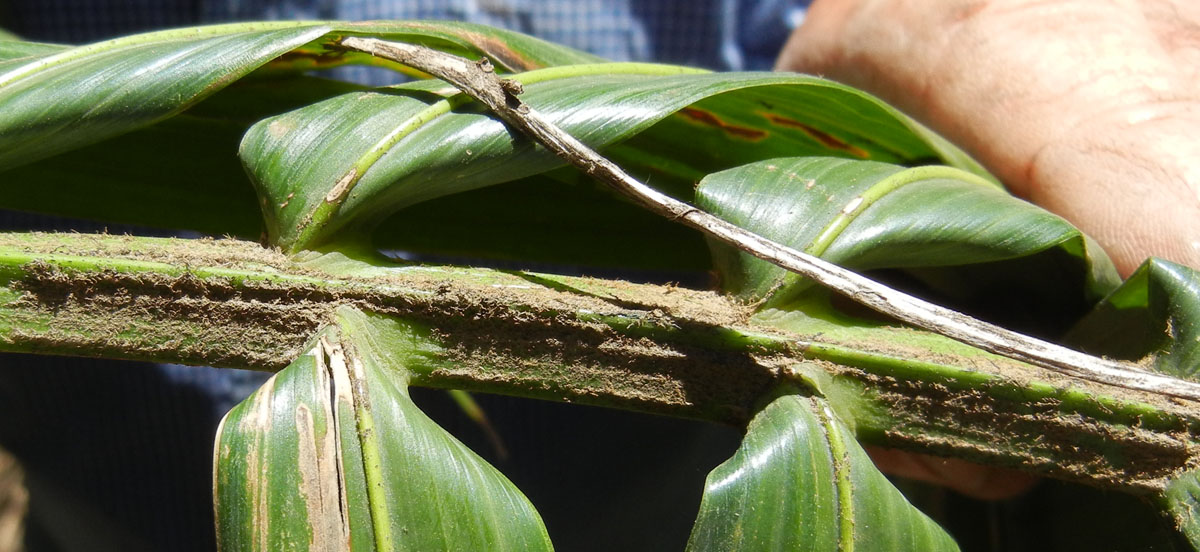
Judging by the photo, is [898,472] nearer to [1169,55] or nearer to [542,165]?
[1169,55]

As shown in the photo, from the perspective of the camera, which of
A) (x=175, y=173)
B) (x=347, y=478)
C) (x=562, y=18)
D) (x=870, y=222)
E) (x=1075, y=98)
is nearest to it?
(x=347, y=478)

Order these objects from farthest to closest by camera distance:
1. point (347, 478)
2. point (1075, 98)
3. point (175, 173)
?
point (1075, 98), point (175, 173), point (347, 478)

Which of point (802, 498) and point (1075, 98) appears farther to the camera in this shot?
point (1075, 98)

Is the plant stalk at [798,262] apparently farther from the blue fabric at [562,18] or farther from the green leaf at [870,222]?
the blue fabric at [562,18]

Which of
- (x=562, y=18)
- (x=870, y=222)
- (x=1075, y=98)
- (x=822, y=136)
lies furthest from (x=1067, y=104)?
(x=562, y=18)

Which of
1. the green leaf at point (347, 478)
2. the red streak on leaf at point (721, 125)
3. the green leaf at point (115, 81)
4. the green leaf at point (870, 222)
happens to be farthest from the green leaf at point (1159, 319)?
the green leaf at point (115, 81)

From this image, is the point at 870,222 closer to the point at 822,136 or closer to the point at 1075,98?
the point at 822,136

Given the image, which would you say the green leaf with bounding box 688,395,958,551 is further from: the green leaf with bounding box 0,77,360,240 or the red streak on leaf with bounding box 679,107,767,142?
the green leaf with bounding box 0,77,360,240
